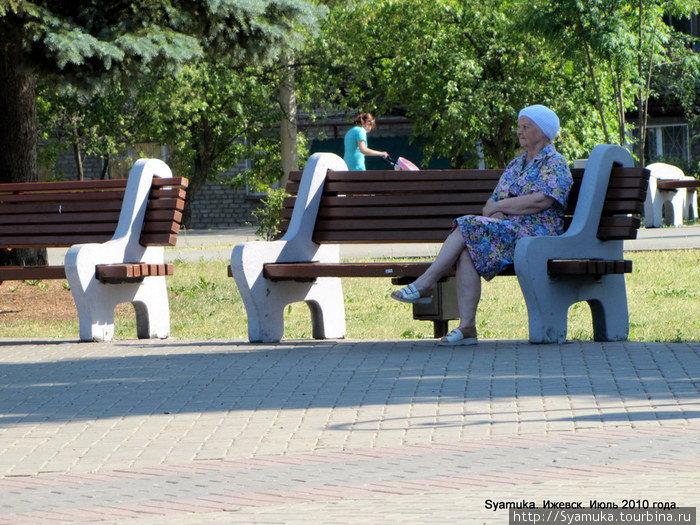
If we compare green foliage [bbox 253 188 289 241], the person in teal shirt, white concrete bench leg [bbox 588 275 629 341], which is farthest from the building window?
white concrete bench leg [bbox 588 275 629 341]

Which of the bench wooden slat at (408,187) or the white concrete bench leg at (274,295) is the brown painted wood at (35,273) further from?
the bench wooden slat at (408,187)

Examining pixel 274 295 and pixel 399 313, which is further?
pixel 399 313

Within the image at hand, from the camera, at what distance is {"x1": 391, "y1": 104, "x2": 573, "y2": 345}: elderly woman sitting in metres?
8.42

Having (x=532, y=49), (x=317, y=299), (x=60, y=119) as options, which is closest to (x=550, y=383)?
(x=317, y=299)

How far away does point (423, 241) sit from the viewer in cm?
942

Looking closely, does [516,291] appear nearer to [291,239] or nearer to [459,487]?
[291,239]

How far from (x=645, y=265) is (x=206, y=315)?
548 cm

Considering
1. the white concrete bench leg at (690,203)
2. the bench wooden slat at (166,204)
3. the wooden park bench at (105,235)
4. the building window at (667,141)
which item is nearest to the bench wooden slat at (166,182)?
the wooden park bench at (105,235)

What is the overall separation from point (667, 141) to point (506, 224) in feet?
104

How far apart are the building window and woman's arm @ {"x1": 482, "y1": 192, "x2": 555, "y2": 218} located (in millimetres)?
30923

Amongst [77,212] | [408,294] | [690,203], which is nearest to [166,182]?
[77,212]

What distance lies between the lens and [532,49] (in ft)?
104

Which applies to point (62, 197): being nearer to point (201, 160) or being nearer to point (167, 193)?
point (167, 193)

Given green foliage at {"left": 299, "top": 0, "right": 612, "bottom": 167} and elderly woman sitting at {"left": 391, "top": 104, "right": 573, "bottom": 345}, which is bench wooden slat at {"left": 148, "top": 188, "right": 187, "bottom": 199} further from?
green foliage at {"left": 299, "top": 0, "right": 612, "bottom": 167}
